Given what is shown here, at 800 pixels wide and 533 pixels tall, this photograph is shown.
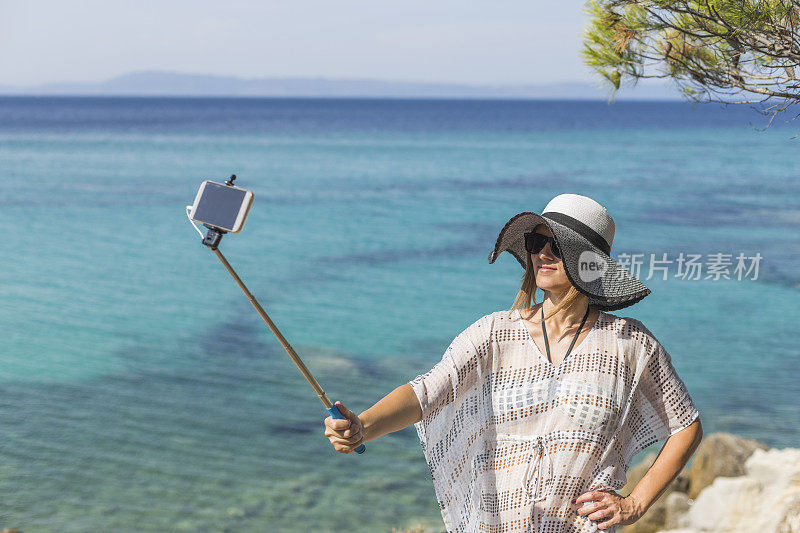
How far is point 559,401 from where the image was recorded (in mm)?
2059

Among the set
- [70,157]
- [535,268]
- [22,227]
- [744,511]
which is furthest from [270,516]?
[70,157]

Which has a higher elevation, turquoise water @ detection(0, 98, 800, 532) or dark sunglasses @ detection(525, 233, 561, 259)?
dark sunglasses @ detection(525, 233, 561, 259)

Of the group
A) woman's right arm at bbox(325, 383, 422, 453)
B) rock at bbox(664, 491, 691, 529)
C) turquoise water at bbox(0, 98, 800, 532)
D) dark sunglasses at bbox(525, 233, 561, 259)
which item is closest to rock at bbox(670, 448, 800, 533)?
rock at bbox(664, 491, 691, 529)

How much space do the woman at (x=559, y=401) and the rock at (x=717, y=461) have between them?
14.8ft

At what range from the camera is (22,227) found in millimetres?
23938

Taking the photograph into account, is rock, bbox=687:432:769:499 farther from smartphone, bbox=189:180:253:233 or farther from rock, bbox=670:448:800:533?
smartphone, bbox=189:180:253:233

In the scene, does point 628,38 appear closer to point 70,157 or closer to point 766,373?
point 766,373

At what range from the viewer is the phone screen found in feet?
5.84

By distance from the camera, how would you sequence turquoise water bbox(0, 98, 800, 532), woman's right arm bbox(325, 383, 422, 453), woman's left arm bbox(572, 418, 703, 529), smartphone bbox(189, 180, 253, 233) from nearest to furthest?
smartphone bbox(189, 180, 253, 233) < woman's right arm bbox(325, 383, 422, 453) < woman's left arm bbox(572, 418, 703, 529) < turquoise water bbox(0, 98, 800, 532)

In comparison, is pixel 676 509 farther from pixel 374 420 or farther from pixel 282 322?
pixel 282 322

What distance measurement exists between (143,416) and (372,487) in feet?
11.5

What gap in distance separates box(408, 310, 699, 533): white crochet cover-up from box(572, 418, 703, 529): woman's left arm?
0.10 ft

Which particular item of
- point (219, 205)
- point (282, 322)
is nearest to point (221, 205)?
point (219, 205)

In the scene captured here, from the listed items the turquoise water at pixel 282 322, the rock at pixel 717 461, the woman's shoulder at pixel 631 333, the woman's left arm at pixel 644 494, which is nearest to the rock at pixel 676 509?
the rock at pixel 717 461
